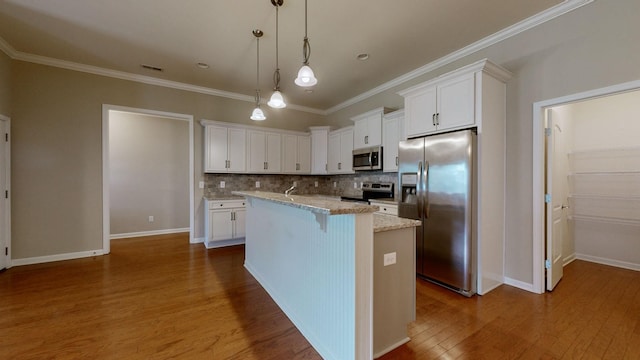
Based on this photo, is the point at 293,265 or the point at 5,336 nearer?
the point at 5,336

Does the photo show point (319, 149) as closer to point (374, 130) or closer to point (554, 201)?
point (374, 130)

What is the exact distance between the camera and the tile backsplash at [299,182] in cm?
496

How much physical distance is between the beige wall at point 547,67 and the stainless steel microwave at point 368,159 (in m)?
1.77

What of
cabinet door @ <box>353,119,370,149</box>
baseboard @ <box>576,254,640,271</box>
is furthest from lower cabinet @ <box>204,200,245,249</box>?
baseboard @ <box>576,254,640,271</box>

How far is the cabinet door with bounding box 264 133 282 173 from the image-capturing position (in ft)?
17.3

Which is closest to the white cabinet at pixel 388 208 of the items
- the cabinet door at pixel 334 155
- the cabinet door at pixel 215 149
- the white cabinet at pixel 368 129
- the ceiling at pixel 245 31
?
the white cabinet at pixel 368 129

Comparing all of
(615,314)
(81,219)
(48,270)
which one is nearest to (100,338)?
(48,270)

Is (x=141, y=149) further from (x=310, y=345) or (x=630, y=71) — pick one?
(x=630, y=71)

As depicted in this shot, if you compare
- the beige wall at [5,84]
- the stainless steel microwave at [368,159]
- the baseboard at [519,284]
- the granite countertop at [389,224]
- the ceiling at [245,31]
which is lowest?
the baseboard at [519,284]

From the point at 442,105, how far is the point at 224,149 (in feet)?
12.4

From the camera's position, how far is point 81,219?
12.9 feet

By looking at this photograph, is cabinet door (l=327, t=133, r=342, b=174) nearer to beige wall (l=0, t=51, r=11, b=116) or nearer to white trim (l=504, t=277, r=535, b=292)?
white trim (l=504, t=277, r=535, b=292)

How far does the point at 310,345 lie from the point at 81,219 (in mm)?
4241

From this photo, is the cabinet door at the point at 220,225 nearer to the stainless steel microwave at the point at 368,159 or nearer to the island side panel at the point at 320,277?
the island side panel at the point at 320,277
